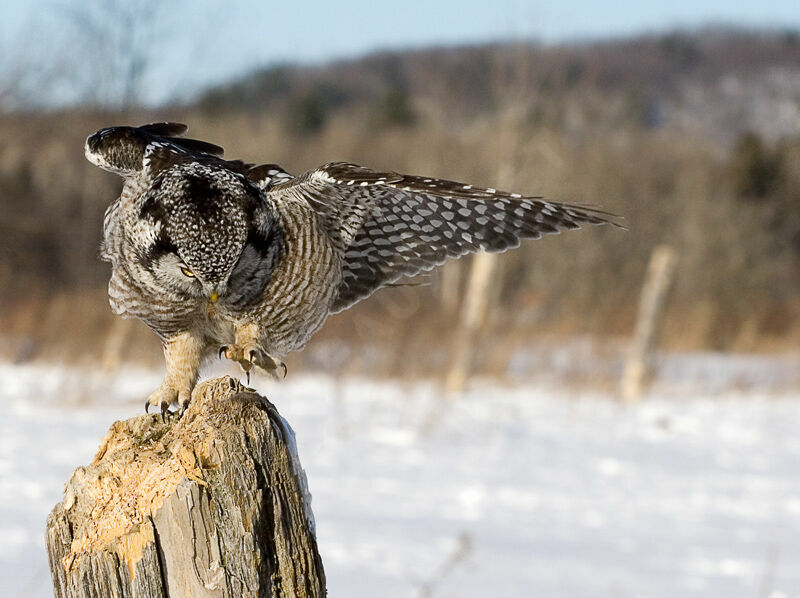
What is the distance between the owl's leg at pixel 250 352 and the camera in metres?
2.88

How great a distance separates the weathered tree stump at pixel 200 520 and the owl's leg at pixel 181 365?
92 centimetres

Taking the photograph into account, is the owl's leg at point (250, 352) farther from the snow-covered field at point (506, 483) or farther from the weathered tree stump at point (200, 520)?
the snow-covered field at point (506, 483)

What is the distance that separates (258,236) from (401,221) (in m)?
0.67

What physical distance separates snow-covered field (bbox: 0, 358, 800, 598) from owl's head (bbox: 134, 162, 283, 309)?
2051mm

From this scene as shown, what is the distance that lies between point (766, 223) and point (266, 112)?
16.5m

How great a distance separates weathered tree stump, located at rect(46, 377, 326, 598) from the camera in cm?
179

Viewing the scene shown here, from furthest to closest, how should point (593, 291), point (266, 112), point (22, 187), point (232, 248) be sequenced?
point (266, 112)
point (593, 291)
point (22, 187)
point (232, 248)

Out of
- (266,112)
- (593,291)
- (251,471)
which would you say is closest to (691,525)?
(251,471)

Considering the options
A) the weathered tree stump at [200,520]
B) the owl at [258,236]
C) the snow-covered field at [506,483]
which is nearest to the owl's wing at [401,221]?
the owl at [258,236]

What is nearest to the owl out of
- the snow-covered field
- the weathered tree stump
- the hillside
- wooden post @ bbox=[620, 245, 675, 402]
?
the hillside

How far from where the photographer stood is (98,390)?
11094 millimetres

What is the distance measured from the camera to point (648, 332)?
13664 mm

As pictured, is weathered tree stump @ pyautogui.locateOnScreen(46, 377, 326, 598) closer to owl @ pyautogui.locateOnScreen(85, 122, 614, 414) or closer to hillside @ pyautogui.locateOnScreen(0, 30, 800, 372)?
owl @ pyautogui.locateOnScreen(85, 122, 614, 414)

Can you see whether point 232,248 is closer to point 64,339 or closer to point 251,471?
point 251,471
